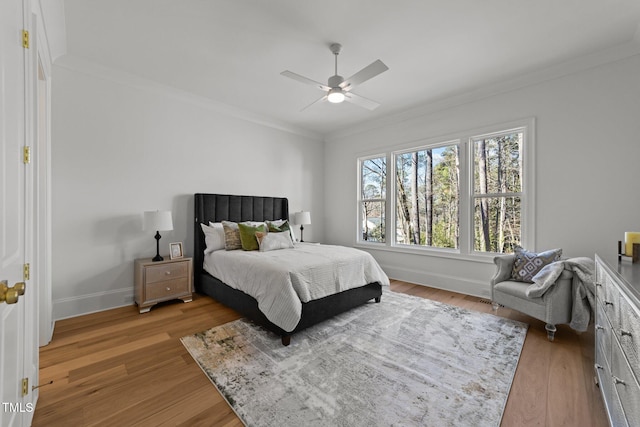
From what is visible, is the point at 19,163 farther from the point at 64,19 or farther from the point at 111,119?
the point at 111,119

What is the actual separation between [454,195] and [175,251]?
4022 mm

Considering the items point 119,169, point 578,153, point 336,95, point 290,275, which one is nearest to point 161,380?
point 290,275

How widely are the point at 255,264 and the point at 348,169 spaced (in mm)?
3167

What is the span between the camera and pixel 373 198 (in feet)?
16.5

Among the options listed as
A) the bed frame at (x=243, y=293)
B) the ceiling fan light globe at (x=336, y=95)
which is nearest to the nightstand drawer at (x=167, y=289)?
the bed frame at (x=243, y=293)

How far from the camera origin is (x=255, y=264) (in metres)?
2.74

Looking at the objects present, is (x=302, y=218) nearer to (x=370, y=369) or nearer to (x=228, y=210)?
(x=228, y=210)

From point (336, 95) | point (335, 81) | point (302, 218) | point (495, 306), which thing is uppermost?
point (335, 81)

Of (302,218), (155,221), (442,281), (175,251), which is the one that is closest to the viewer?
(155,221)

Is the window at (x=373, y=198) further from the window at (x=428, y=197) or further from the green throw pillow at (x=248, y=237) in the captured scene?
the green throw pillow at (x=248, y=237)

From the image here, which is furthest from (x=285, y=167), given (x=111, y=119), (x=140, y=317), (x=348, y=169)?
(x=140, y=317)

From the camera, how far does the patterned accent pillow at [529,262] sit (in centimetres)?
277

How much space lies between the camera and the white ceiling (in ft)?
7.10

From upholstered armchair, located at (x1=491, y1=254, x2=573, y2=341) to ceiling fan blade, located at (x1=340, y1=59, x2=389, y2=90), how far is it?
2470 millimetres
